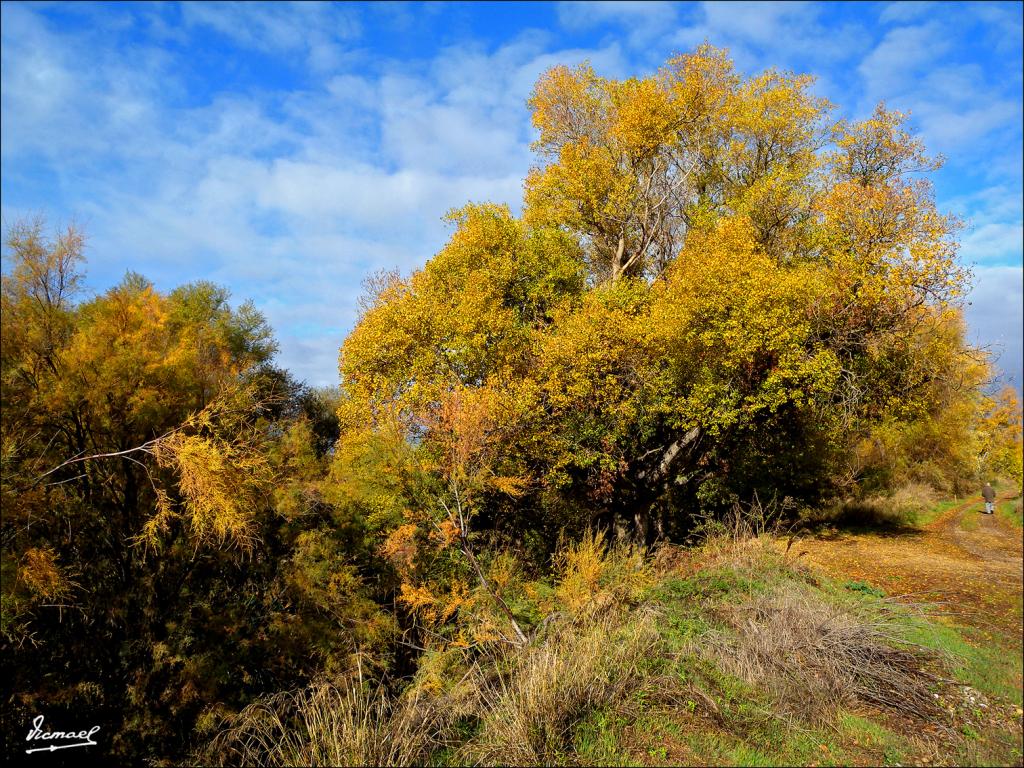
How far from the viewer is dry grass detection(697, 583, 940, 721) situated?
521 cm

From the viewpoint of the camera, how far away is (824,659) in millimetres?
5566

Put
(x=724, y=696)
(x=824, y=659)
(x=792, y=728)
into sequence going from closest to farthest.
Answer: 1. (x=792, y=728)
2. (x=724, y=696)
3. (x=824, y=659)

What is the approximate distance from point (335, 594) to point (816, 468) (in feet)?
50.2

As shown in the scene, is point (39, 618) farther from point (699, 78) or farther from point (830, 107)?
point (830, 107)

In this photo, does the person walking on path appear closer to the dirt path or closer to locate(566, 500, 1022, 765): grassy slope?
the dirt path

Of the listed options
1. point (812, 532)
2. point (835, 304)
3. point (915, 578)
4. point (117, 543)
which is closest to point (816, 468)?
point (812, 532)

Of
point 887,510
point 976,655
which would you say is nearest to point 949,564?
point 976,655

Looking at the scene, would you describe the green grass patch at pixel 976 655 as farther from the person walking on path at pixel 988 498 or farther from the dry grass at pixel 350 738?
the person walking on path at pixel 988 498

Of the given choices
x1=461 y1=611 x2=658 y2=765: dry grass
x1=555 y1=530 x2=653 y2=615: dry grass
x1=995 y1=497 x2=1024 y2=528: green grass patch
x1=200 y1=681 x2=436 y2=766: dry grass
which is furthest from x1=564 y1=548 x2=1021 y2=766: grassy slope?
x1=995 y1=497 x2=1024 y2=528: green grass patch

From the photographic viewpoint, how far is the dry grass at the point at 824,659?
17.1 feet

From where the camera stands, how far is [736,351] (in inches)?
475

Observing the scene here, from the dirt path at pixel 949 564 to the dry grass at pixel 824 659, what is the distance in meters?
1.27

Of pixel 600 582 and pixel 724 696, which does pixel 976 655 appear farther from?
pixel 600 582

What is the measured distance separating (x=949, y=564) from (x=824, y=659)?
5.90 m
